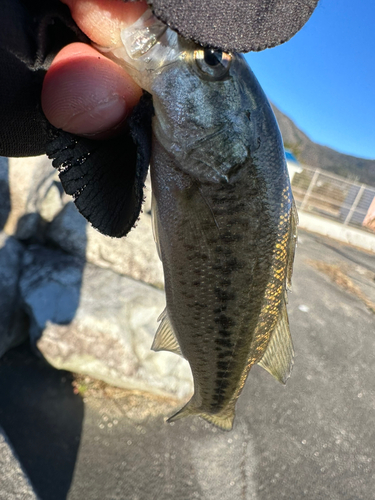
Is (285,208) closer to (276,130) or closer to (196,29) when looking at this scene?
(276,130)

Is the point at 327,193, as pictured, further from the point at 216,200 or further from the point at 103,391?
the point at 216,200

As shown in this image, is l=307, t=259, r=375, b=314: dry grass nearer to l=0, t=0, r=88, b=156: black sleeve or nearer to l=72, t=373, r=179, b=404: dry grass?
l=72, t=373, r=179, b=404: dry grass

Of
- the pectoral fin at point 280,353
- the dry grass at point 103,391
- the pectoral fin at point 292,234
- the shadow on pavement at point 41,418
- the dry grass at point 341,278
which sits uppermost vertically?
the pectoral fin at point 292,234

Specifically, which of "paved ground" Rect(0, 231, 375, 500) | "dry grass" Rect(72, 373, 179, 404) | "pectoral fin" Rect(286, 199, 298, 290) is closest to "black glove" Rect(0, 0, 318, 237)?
"pectoral fin" Rect(286, 199, 298, 290)

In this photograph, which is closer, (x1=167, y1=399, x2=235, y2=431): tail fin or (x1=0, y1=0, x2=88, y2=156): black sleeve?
(x1=0, y1=0, x2=88, y2=156): black sleeve

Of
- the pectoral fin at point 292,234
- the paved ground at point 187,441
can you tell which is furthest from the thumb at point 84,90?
the paved ground at point 187,441

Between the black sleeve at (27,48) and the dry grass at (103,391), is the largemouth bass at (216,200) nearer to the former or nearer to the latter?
the black sleeve at (27,48)
